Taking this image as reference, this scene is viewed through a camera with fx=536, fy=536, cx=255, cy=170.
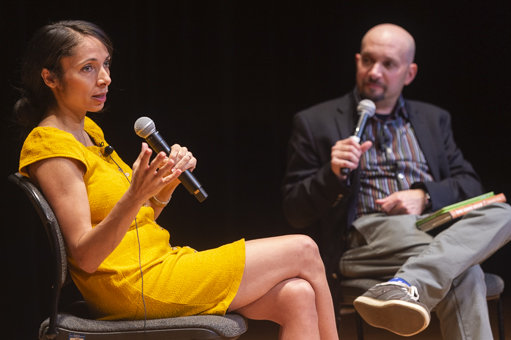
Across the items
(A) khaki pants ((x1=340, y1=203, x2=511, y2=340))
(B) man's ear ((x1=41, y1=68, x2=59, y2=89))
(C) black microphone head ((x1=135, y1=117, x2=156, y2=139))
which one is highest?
(B) man's ear ((x1=41, y1=68, x2=59, y2=89))

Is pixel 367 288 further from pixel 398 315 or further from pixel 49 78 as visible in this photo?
pixel 49 78

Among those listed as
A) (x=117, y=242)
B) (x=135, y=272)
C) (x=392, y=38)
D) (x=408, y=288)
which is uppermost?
(x=392, y=38)

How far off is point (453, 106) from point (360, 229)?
1.66 meters

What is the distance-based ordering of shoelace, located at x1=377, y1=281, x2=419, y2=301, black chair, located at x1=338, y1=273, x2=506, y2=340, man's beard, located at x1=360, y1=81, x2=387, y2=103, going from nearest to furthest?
1. shoelace, located at x1=377, y1=281, x2=419, y2=301
2. black chair, located at x1=338, y1=273, x2=506, y2=340
3. man's beard, located at x1=360, y1=81, x2=387, y2=103

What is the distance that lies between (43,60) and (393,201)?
1401 mm

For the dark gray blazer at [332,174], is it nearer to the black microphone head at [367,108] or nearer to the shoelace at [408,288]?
the black microphone head at [367,108]

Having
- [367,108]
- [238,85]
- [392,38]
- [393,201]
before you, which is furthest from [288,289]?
[238,85]

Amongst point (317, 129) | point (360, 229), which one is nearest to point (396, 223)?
point (360, 229)

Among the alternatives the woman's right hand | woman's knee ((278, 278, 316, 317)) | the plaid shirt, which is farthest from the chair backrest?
the plaid shirt

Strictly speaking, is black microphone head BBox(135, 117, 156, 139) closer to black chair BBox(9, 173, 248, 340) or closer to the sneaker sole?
black chair BBox(9, 173, 248, 340)

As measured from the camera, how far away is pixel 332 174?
2.10m

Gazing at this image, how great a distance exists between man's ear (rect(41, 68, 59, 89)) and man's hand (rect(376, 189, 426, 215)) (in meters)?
1.35

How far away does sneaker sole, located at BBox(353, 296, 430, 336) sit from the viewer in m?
1.56

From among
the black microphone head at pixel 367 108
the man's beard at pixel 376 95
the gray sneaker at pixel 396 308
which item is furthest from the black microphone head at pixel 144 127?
the man's beard at pixel 376 95
